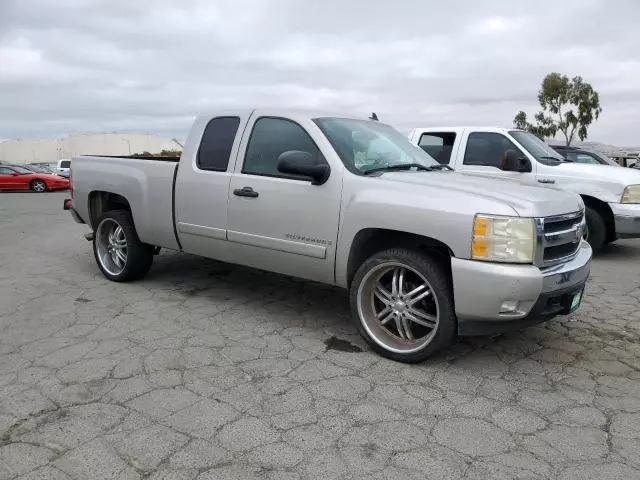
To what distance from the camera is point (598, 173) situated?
7.86 meters

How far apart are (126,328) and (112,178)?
2098mm

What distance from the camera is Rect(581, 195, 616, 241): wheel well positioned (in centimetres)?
775

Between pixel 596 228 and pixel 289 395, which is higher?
pixel 596 228

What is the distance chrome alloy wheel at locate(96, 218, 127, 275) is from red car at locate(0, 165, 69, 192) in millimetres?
20986

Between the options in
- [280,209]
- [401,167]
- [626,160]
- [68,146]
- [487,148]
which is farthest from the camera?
[68,146]

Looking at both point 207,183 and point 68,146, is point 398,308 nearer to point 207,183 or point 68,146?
point 207,183

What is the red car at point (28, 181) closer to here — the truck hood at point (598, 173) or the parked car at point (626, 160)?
the truck hood at point (598, 173)

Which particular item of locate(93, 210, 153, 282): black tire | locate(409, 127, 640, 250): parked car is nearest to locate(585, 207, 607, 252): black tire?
locate(409, 127, 640, 250): parked car

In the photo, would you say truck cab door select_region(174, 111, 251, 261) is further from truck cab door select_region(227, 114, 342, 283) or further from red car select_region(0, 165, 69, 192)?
red car select_region(0, 165, 69, 192)

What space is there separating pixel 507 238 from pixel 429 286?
2.01 feet

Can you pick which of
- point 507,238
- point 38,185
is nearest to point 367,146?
point 507,238

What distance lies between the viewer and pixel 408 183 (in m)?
4.00

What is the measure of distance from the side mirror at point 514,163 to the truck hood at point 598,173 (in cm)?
38

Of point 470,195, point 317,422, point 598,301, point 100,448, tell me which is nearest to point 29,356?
point 100,448
